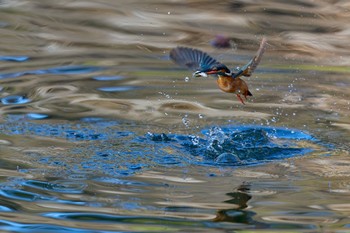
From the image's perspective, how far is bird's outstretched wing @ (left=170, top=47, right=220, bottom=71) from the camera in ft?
15.3

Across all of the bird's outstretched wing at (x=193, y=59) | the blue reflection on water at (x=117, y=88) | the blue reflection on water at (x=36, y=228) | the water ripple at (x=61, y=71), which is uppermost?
the water ripple at (x=61, y=71)

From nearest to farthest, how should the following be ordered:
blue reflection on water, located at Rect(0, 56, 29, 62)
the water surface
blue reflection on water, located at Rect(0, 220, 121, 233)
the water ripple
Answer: blue reflection on water, located at Rect(0, 220, 121, 233) < the water surface < the water ripple < blue reflection on water, located at Rect(0, 56, 29, 62)

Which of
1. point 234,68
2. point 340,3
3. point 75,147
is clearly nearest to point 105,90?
point 234,68

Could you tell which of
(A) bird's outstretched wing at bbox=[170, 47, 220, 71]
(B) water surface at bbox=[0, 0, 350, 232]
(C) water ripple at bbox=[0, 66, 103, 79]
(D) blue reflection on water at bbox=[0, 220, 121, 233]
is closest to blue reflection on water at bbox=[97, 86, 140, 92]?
(B) water surface at bbox=[0, 0, 350, 232]

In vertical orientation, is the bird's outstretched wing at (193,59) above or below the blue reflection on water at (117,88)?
below

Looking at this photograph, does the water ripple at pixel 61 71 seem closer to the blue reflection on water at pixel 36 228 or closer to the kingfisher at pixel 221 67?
the kingfisher at pixel 221 67

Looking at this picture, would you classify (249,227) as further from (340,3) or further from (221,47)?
(340,3)

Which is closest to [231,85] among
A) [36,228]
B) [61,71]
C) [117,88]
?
[36,228]

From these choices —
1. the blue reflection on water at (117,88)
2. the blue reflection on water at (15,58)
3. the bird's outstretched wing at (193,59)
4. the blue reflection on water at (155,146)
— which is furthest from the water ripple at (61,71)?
the bird's outstretched wing at (193,59)

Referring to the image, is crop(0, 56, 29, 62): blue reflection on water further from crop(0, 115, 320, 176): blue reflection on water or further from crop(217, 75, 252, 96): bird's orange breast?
crop(217, 75, 252, 96): bird's orange breast

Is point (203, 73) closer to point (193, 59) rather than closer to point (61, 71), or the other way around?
point (193, 59)

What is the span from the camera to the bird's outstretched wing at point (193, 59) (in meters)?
4.66

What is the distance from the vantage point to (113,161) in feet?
15.6

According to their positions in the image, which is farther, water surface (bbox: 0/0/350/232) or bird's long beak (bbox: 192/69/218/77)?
bird's long beak (bbox: 192/69/218/77)
